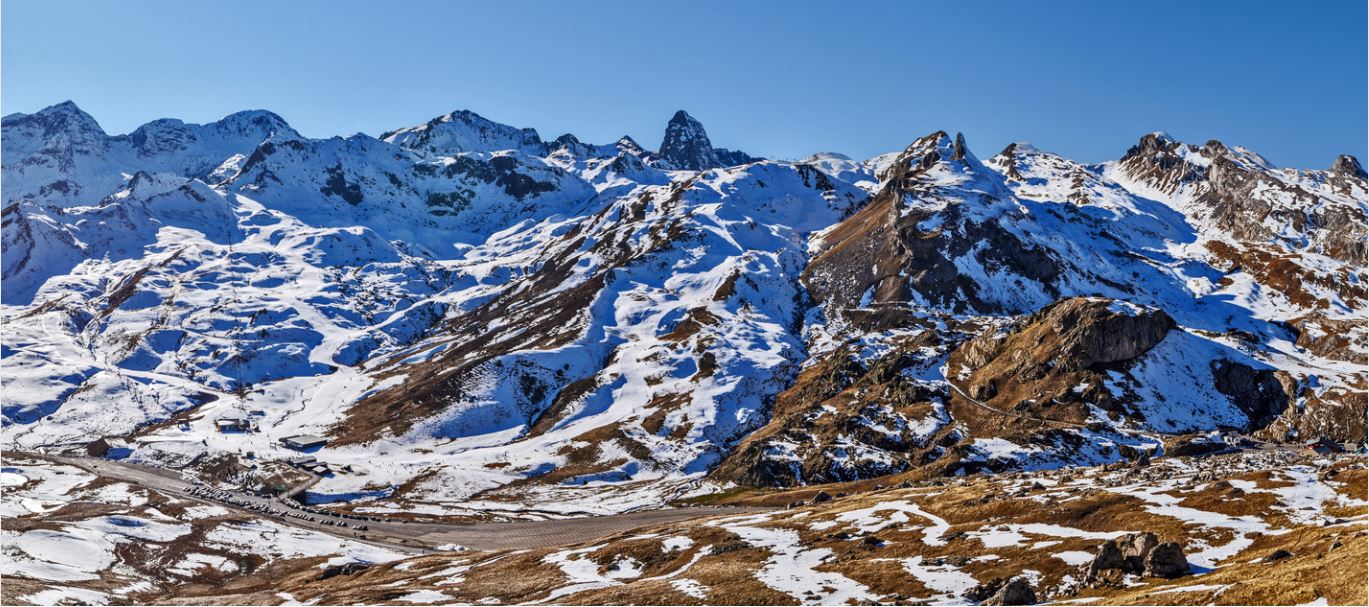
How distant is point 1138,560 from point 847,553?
33955 mm

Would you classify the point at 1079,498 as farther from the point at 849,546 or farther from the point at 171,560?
the point at 171,560

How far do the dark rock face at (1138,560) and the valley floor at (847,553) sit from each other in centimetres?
143

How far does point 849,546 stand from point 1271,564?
4594 cm

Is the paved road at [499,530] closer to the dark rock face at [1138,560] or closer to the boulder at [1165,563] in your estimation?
the dark rock face at [1138,560]

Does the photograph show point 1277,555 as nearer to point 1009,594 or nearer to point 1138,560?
point 1138,560

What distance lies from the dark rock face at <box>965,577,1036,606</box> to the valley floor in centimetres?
88

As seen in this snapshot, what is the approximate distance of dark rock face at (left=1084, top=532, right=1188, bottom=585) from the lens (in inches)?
2933

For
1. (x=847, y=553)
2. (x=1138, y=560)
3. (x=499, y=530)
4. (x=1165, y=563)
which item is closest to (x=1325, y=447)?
(x=847, y=553)

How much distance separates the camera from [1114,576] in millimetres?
75125

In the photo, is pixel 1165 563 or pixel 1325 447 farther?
pixel 1325 447

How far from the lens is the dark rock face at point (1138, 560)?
74.5 m

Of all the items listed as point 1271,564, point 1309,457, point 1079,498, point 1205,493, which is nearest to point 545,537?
point 1079,498

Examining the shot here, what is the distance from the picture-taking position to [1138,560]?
75938mm

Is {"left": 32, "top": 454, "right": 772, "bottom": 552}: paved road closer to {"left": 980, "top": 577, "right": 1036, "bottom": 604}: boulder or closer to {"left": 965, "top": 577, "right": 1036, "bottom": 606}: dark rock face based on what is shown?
{"left": 965, "top": 577, "right": 1036, "bottom": 606}: dark rock face
